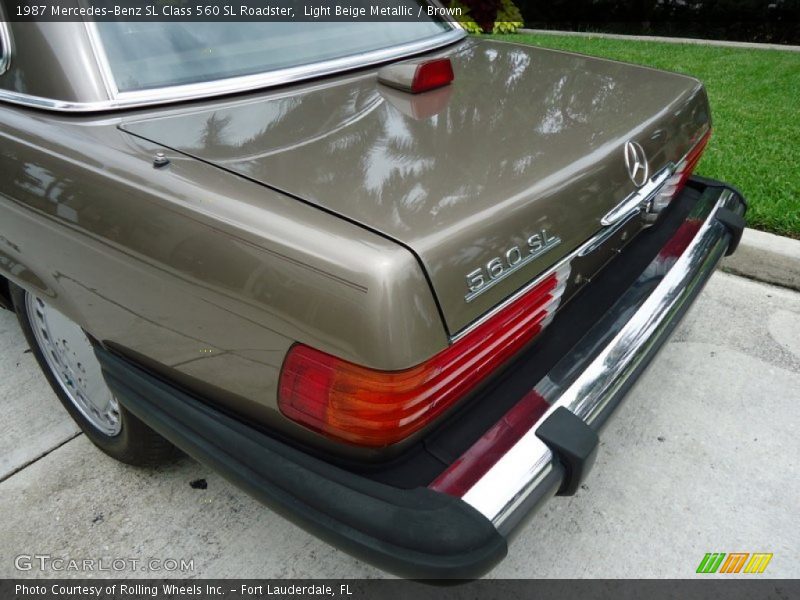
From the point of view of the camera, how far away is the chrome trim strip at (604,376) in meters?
1.32

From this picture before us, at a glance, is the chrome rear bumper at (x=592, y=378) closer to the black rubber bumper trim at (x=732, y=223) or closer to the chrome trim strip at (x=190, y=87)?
the black rubber bumper trim at (x=732, y=223)

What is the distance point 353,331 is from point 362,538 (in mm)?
433

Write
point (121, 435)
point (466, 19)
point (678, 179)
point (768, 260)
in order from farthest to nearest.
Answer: point (466, 19)
point (768, 260)
point (678, 179)
point (121, 435)

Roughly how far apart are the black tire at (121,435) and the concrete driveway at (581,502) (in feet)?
0.39

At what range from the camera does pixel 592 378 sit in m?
1.59

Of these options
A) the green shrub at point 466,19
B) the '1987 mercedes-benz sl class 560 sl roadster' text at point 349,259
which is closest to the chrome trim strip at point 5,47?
the '1987 mercedes-benz sl class 560 sl roadster' text at point 349,259

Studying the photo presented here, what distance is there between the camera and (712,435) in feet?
7.71

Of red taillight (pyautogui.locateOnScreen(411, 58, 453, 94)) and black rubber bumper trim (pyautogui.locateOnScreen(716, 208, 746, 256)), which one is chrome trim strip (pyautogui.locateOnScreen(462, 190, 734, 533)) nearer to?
black rubber bumper trim (pyautogui.locateOnScreen(716, 208, 746, 256))

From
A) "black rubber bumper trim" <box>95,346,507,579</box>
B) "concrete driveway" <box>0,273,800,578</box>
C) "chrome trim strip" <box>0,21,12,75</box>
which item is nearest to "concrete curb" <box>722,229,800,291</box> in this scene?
"concrete driveway" <box>0,273,800,578</box>

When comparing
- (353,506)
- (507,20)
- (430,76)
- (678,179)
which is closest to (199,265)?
(353,506)

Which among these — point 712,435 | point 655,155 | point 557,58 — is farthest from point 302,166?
point 712,435

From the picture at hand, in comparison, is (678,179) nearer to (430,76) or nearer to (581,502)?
(430,76)

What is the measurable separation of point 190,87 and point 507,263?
1083 millimetres

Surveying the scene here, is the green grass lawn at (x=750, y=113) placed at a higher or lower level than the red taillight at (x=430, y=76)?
lower
